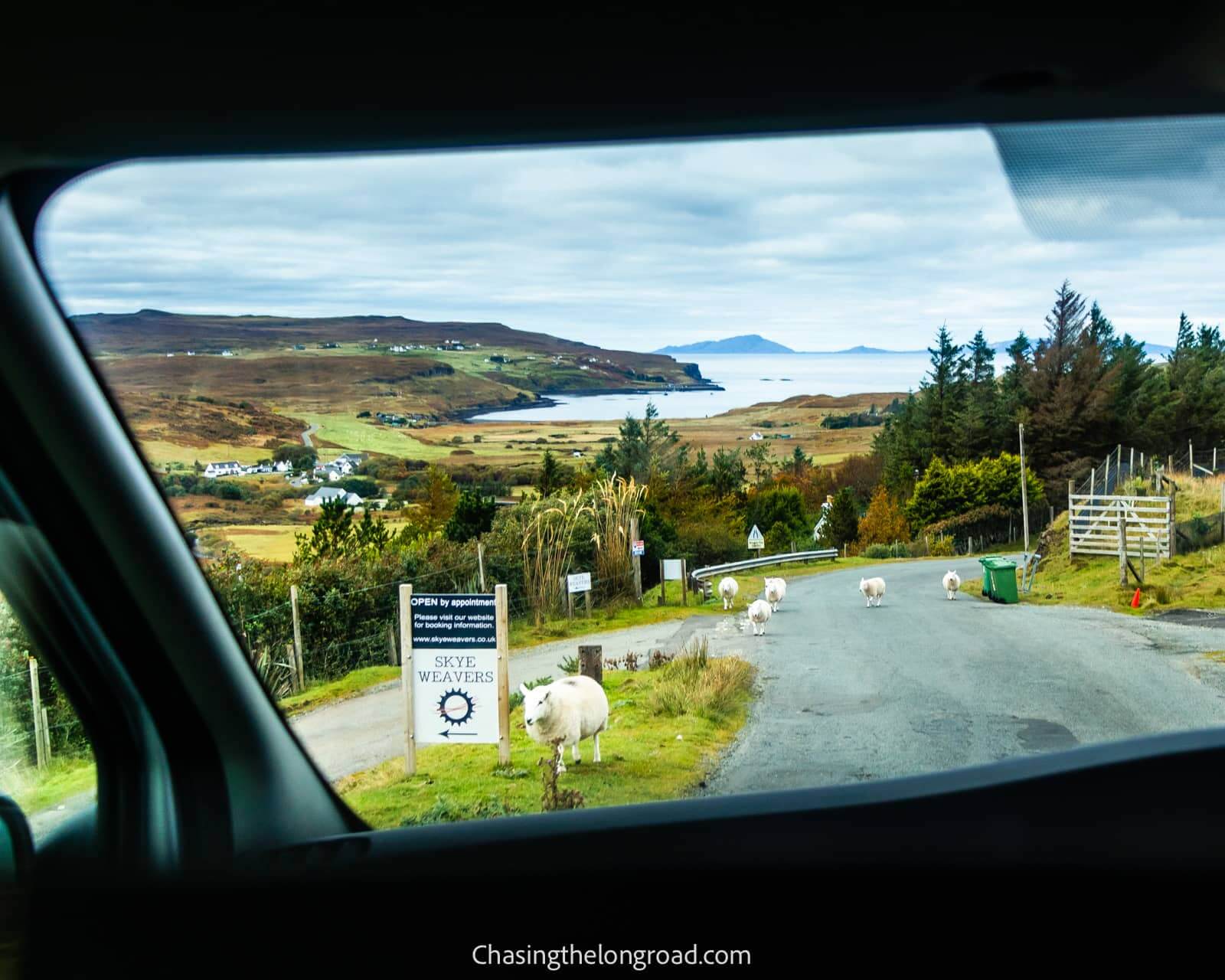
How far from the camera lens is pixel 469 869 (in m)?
2.95

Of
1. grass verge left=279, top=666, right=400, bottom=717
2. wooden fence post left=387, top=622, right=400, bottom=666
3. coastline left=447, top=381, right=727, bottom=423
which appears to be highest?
coastline left=447, top=381, right=727, bottom=423

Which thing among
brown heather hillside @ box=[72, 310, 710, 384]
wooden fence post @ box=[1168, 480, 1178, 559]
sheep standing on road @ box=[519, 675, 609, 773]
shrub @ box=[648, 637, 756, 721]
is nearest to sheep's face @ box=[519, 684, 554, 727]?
sheep standing on road @ box=[519, 675, 609, 773]

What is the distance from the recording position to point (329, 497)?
2.99m

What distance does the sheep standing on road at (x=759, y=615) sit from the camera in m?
3.18

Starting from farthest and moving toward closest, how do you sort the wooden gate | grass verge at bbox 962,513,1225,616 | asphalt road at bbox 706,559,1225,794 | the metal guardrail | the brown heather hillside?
the metal guardrail < the wooden gate < grass verge at bbox 962,513,1225,616 < asphalt road at bbox 706,559,1225,794 < the brown heather hillside

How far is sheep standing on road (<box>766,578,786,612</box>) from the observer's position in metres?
3.19

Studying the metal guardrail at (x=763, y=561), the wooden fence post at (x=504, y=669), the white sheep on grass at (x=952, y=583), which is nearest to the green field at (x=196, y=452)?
the wooden fence post at (x=504, y=669)

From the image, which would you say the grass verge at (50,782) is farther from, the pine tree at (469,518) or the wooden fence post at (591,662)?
the wooden fence post at (591,662)

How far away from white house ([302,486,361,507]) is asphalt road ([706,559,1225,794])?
1.06 metres

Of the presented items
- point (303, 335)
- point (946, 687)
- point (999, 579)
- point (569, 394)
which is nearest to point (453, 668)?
point (569, 394)

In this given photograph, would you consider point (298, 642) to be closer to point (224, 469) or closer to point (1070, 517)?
point (224, 469)

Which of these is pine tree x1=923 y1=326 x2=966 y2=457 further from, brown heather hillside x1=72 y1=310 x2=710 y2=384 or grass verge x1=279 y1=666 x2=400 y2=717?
grass verge x1=279 y1=666 x2=400 y2=717

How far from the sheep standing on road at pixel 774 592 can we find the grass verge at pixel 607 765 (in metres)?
0.18

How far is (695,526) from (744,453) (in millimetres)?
259
